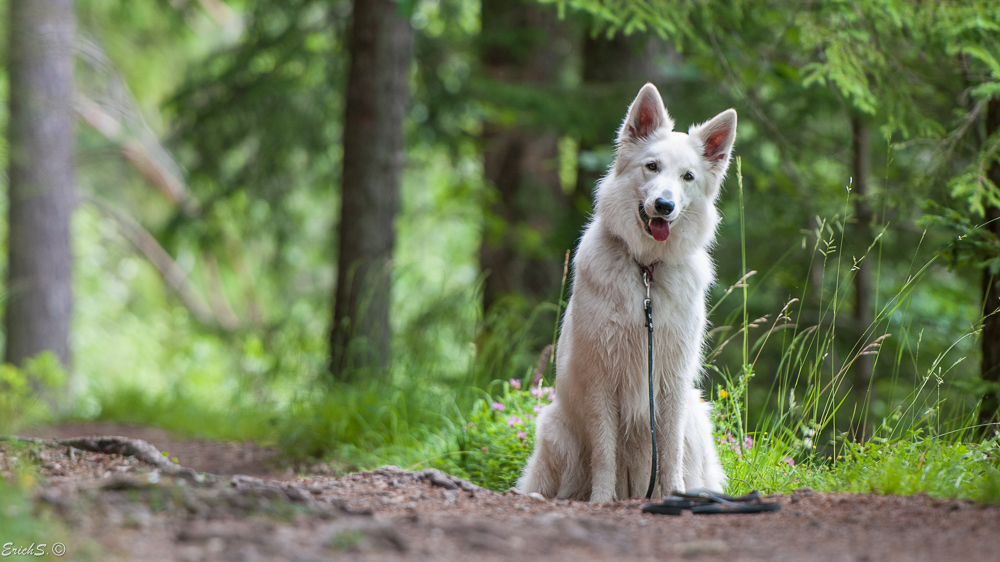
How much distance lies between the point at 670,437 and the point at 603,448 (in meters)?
0.34

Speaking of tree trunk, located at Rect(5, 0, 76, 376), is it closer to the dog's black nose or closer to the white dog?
the white dog

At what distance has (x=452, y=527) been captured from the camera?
220 centimetres

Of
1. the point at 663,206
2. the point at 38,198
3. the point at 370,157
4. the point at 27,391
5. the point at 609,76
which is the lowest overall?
the point at 27,391

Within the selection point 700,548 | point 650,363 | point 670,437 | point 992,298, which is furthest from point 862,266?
point 700,548

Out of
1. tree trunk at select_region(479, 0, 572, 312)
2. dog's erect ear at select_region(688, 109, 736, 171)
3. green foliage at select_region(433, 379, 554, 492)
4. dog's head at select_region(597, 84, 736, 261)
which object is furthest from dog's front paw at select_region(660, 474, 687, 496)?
tree trunk at select_region(479, 0, 572, 312)

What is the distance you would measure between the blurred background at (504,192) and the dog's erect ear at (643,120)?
0.88m

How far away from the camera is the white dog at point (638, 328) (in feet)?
11.4

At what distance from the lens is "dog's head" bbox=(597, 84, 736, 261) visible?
3.49 m

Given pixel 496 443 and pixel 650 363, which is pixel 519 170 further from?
pixel 650 363

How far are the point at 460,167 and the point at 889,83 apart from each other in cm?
663

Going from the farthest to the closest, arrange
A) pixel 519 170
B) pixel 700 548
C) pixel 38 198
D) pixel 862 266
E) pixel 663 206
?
1. pixel 519 170
2. pixel 38 198
3. pixel 862 266
4. pixel 663 206
5. pixel 700 548

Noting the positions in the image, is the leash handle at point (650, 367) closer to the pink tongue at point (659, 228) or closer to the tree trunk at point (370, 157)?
the pink tongue at point (659, 228)

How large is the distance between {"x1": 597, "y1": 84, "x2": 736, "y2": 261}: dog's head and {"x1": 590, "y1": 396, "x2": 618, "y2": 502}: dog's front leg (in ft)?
2.61

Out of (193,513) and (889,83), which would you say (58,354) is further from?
(889,83)
